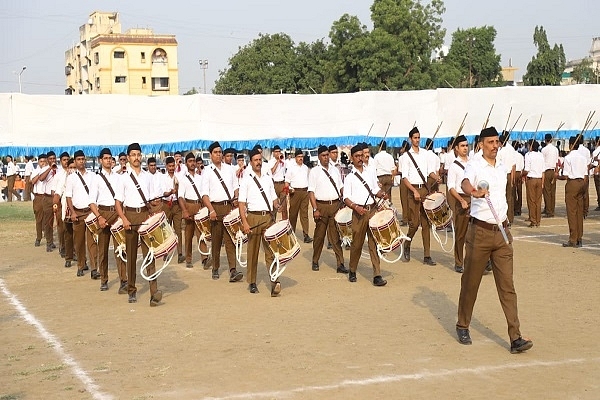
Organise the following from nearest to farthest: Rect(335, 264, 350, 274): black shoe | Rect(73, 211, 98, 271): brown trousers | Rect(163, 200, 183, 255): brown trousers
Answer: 1. Rect(335, 264, 350, 274): black shoe
2. Rect(73, 211, 98, 271): brown trousers
3. Rect(163, 200, 183, 255): brown trousers

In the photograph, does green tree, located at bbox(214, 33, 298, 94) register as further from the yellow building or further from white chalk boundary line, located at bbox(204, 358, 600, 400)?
white chalk boundary line, located at bbox(204, 358, 600, 400)

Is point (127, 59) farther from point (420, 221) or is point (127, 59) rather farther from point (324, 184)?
point (420, 221)

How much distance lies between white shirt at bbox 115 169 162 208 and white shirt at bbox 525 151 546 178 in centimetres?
1173

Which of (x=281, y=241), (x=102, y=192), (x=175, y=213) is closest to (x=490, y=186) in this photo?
(x=281, y=241)

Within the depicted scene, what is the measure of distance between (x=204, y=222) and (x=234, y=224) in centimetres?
168

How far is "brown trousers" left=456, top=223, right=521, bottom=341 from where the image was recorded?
27.9ft

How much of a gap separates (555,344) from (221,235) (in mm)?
6656

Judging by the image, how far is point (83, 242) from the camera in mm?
14812

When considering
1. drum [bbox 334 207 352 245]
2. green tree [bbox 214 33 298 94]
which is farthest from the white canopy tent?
green tree [bbox 214 33 298 94]

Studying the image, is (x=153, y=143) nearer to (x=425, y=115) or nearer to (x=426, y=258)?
(x=425, y=115)

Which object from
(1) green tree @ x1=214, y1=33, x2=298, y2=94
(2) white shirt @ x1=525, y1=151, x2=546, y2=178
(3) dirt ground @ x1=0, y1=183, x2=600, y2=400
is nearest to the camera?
(3) dirt ground @ x1=0, y1=183, x2=600, y2=400

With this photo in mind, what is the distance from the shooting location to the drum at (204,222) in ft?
48.4

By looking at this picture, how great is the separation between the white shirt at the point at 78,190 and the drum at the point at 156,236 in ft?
11.3

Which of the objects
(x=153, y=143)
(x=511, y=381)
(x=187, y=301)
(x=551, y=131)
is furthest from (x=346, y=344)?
(x=551, y=131)
